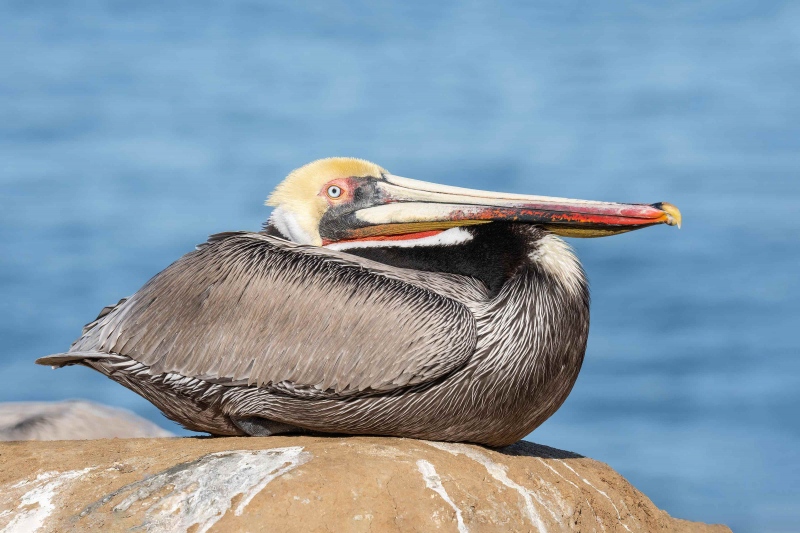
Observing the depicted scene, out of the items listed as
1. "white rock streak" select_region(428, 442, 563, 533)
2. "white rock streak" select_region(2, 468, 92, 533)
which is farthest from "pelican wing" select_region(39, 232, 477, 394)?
"white rock streak" select_region(2, 468, 92, 533)

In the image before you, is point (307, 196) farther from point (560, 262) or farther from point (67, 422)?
point (67, 422)

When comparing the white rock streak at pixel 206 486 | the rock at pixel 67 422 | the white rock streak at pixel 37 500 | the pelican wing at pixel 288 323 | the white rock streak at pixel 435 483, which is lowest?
the rock at pixel 67 422

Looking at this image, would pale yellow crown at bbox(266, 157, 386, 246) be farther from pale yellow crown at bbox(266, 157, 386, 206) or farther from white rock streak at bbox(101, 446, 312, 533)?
white rock streak at bbox(101, 446, 312, 533)

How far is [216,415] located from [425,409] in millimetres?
1453

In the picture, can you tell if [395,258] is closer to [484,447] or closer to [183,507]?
[484,447]

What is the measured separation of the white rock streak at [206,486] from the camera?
562 cm

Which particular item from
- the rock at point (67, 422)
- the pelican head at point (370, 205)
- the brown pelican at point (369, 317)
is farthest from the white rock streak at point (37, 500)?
the rock at point (67, 422)

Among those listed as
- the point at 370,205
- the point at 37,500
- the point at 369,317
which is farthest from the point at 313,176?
the point at 37,500

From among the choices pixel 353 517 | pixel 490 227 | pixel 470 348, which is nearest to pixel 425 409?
pixel 470 348

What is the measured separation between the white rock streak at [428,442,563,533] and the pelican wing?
58 centimetres

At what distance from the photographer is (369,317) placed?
→ 626 cm

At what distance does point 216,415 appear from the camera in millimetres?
6664

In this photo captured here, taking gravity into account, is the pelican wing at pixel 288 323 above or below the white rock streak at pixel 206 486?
above

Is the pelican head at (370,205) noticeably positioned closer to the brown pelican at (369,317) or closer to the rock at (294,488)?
the brown pelican at (369,317)
